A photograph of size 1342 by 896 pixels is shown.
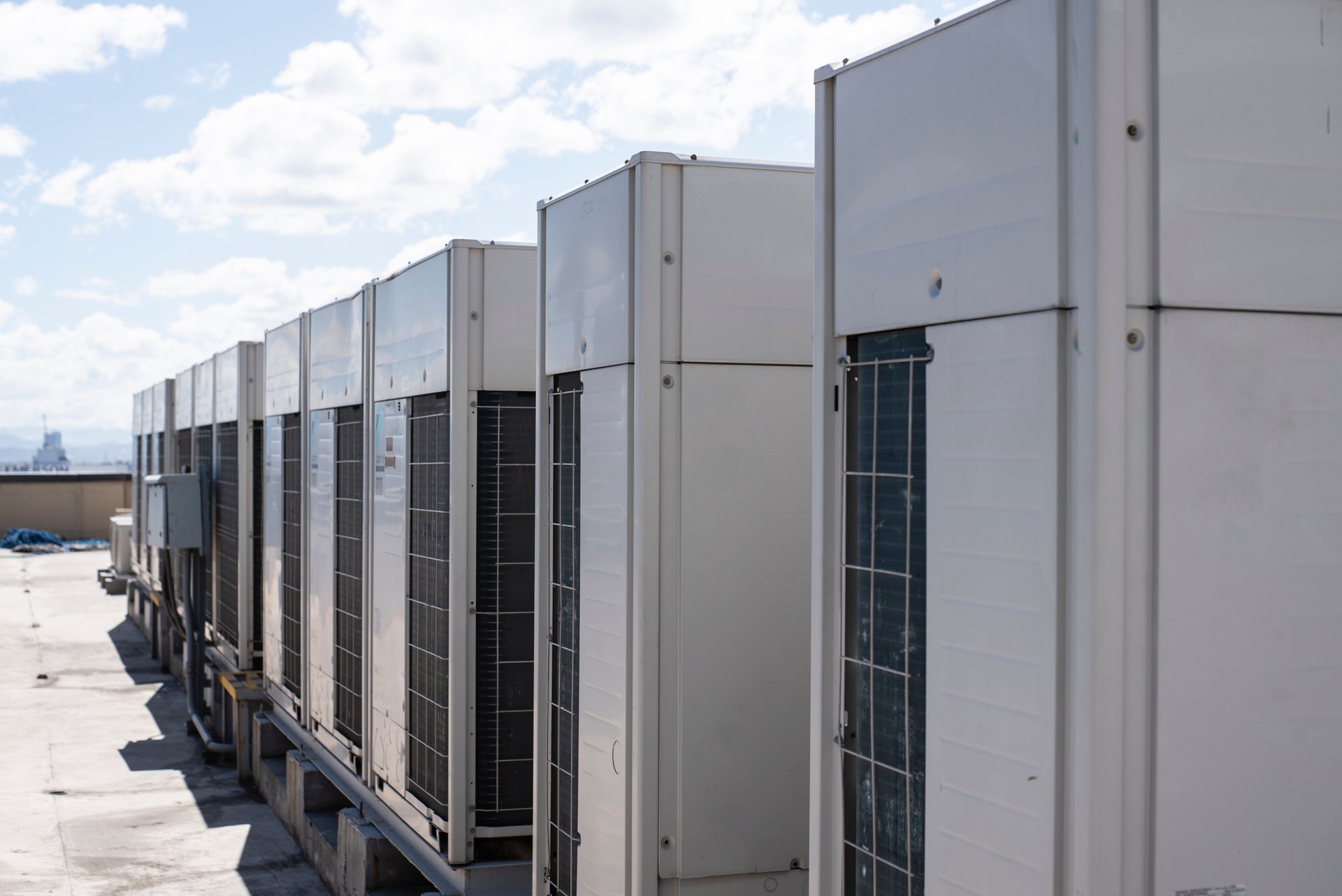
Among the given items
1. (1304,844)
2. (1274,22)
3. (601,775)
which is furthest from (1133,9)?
(601,775)

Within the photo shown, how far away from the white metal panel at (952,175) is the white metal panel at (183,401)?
12.7 meters

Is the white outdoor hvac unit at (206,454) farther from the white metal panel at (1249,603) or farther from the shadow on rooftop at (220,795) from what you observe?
the white metal panel at (1249,603)

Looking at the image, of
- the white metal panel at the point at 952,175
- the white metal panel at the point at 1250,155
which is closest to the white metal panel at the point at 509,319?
the white metal panel at the point at 952,175

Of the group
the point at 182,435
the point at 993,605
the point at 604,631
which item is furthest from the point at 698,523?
the point at 182,435

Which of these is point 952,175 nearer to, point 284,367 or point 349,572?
point 349,572

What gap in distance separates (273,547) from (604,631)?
6211 millimetres

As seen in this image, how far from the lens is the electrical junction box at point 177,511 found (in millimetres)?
12031

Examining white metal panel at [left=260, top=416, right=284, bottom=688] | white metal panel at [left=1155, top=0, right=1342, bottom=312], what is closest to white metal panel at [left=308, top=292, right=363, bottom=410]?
white metal panel at [left=260, top=416, right=284, bottom=688]

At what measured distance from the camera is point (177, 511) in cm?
1211

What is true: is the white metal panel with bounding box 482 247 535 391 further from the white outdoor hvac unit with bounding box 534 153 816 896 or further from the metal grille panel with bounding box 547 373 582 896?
the white outdoor hvac unit with bounding box 534 153 816 896

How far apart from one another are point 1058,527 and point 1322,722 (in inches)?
23.4

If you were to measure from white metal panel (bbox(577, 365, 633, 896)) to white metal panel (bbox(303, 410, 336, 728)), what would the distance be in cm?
381

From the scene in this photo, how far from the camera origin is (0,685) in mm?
14031

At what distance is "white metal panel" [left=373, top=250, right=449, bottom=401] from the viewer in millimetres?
5660
